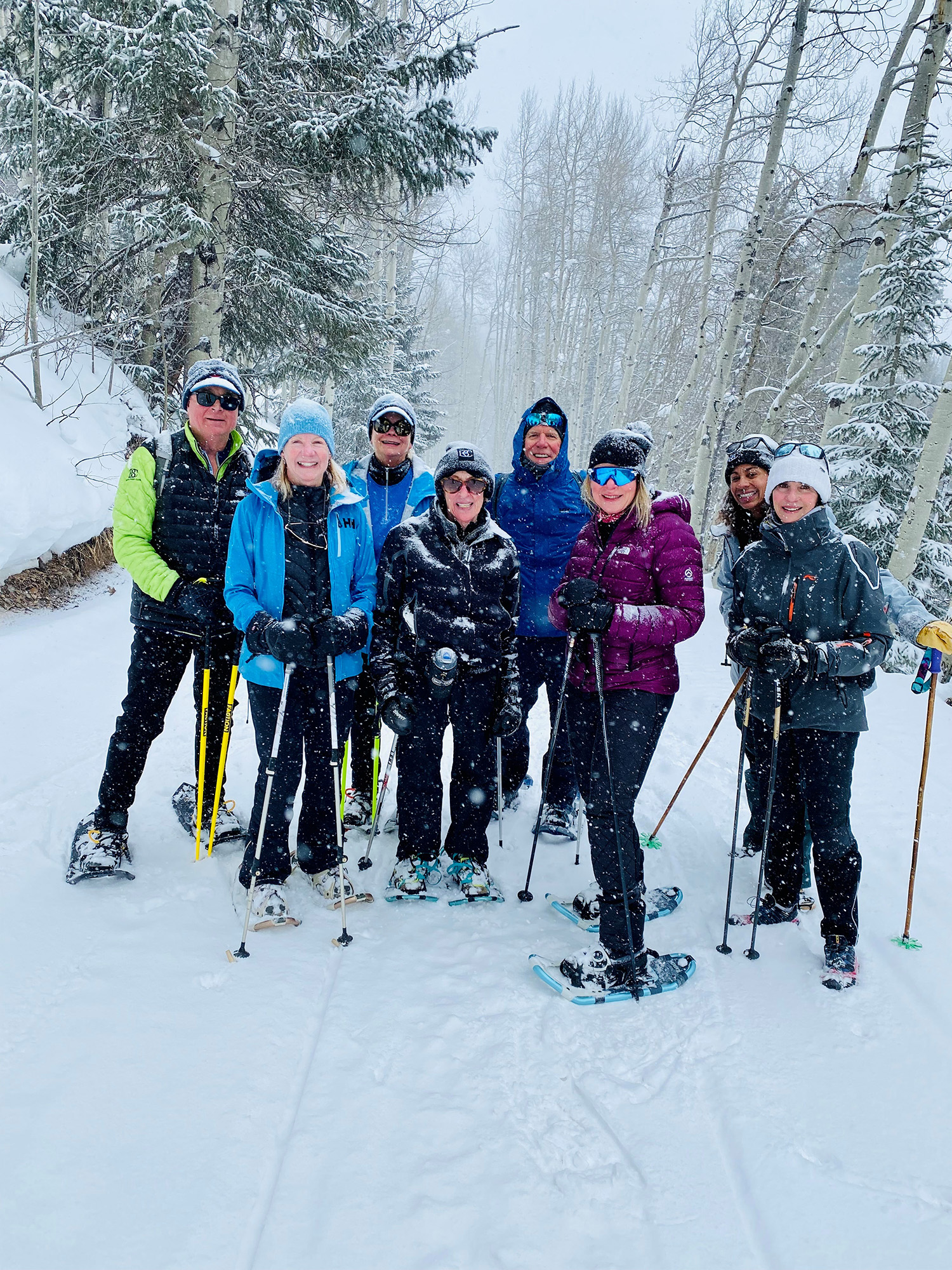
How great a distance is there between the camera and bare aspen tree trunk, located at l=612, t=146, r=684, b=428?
16281 mm

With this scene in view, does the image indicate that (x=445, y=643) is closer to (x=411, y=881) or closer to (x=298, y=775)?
(x=298, y=775)

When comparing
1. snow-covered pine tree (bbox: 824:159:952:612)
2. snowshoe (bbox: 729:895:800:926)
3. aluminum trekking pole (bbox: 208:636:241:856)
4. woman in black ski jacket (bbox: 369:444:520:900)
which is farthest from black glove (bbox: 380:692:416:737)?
snow-covered pine tree (bbox: 824:159:952:612)

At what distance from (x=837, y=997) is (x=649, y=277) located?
18.2m

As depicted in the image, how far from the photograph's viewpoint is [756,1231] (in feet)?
6.56

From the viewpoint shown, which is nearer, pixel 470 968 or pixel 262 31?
pixel 470 968

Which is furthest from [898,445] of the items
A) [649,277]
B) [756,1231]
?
[756,1231]

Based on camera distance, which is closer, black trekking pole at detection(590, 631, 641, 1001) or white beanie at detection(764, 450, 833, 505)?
black trekking pole at detection(590, 631, 641, 1001)

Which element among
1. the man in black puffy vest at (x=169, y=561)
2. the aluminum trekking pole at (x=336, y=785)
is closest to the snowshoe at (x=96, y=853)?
the man in black puffy vest at (x=169, y=561)

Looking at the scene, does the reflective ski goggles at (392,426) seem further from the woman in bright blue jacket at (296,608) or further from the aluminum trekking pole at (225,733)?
the aluminum trekking pole at (225,733)

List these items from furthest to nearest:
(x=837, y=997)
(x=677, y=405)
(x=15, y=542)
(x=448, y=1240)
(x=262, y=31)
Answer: (x=677, y=405) → (x=262, y=31) → (x=15, y=542) → (x=837, y=997) → (x=448, y=1240)

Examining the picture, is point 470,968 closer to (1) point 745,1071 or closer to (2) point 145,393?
(1) point 745,1071

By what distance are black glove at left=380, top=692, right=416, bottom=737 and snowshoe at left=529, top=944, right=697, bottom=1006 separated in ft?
4.11

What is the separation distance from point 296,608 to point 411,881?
5.09 feet

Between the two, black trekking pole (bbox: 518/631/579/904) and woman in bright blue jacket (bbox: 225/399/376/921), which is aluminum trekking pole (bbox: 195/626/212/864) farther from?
black trekking pole (bbox: 518/631/579/904)
